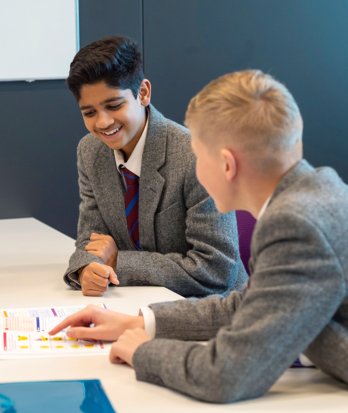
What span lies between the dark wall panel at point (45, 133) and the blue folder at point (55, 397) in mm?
2439

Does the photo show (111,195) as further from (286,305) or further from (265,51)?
(265,51)

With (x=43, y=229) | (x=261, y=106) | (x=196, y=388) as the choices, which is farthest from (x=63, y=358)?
(x=43, y=229)

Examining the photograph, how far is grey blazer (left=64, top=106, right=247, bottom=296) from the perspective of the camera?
2.29 metres

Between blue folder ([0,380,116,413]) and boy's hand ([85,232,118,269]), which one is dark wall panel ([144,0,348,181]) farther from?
blue folder ([0,380,116,413])

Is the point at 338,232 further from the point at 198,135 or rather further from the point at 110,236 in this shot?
the point at 110,236

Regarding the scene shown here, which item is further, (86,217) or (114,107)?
(86,217)

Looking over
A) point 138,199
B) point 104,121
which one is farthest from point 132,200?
point 104,121

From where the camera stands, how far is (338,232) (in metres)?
1.33

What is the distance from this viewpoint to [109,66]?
2.32m

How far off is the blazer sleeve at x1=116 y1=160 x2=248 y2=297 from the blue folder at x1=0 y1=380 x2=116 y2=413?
2.70 ft

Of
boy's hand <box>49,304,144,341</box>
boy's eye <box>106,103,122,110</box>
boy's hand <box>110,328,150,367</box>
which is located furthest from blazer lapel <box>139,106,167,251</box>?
boy's hand <box>110,328,150,367</box>

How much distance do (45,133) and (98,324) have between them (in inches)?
87.6

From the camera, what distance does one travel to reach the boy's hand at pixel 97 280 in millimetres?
2209

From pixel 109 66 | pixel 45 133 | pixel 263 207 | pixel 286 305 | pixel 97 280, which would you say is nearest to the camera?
pixel 286 305
